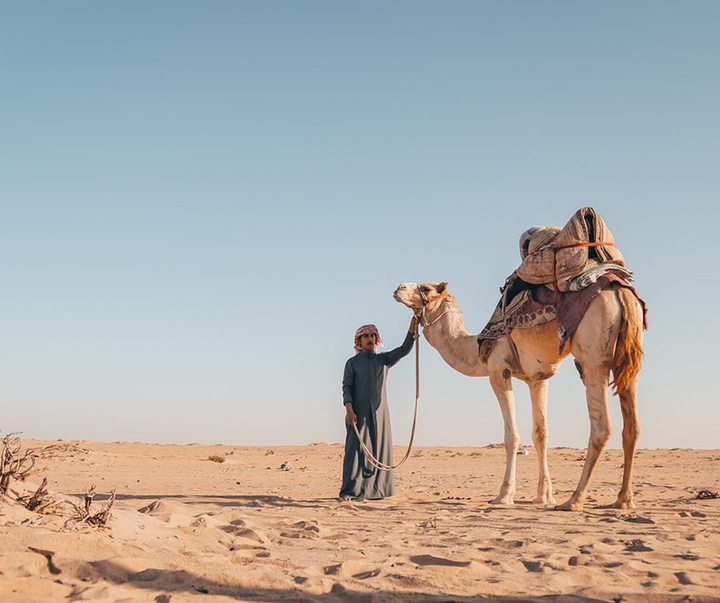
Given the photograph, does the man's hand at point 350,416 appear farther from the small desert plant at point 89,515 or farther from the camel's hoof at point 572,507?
the small desert plant at point 89,515

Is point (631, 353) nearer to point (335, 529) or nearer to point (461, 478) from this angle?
point (335, 529)

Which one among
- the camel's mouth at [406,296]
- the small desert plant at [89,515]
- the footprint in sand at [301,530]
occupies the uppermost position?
the camel's mouth at [406,296]

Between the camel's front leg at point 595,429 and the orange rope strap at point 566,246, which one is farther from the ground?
the orange rope strap at point 566,246

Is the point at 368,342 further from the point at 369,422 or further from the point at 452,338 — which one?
the point at 452,338

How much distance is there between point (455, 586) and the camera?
15.2ft

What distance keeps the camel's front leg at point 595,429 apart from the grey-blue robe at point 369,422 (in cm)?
303

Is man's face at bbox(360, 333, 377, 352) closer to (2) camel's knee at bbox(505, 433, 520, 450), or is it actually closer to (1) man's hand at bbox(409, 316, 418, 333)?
(1) man's hand at bbox(409, 316, 418, 333)

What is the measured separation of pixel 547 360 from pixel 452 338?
1.56m

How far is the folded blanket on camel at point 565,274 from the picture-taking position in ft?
28.4

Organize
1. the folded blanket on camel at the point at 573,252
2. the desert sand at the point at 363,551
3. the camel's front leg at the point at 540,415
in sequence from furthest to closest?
the camel's front leg at the point at 540,415 < the folded blanket on camel at the point at 573,252 < the desert sand at the point at 363,551

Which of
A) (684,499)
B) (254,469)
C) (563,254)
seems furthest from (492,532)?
(254,469)

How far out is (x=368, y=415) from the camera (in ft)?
35.9

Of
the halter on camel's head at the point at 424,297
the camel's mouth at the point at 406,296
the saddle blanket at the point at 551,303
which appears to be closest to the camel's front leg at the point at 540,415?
the saddle blanket at the point at 551,303

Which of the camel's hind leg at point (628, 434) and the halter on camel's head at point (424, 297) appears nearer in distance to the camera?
the camel's hind leg at point (628, 434)
